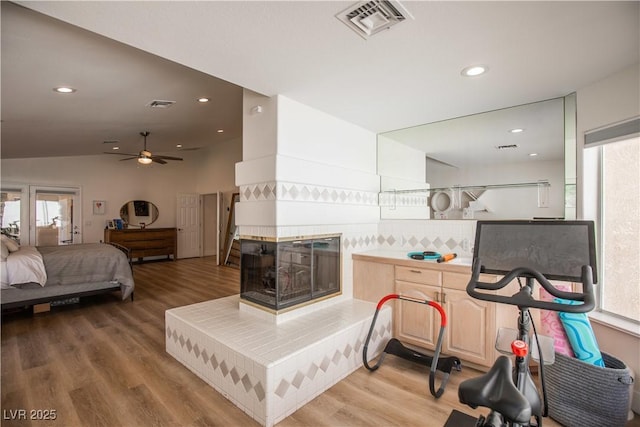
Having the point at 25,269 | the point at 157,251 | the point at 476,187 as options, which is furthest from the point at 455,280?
the point at 157,251

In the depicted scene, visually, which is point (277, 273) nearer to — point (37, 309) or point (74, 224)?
A: point (37, 309)

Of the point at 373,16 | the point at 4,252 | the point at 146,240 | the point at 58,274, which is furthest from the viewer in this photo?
the point at 146,240

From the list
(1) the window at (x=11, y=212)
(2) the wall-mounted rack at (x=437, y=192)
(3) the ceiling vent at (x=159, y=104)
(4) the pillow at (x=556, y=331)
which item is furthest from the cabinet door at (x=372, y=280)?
(1) the window at (x=11, y=212)

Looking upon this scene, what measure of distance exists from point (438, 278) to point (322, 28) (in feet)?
7.41

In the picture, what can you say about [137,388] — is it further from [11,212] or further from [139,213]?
[139,213]

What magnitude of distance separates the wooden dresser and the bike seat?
8548mm

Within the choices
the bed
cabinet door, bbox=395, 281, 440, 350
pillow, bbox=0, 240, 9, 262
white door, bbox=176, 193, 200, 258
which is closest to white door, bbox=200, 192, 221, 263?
white door, bbox=176, 193, 200, 258

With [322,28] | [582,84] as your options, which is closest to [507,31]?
[322,28]

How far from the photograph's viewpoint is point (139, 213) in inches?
328

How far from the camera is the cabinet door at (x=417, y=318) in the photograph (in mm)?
2846

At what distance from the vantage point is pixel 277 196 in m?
2.68

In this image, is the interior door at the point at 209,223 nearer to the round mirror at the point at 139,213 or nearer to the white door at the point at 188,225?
A: the white door at the point at 188,225

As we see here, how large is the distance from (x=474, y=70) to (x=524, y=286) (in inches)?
66.9

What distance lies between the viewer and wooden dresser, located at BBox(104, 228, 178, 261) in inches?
300
